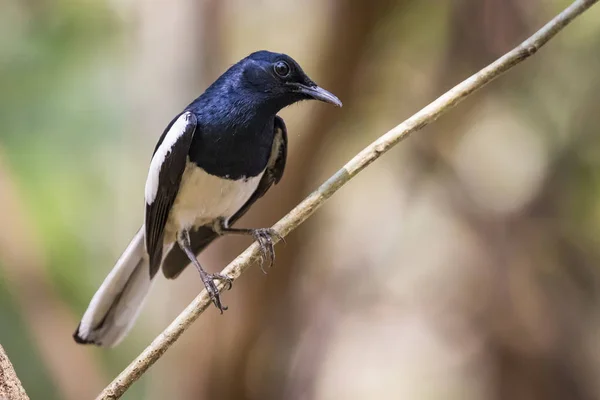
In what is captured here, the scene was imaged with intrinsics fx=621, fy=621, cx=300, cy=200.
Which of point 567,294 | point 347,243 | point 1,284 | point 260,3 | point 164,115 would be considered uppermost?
point 260,3

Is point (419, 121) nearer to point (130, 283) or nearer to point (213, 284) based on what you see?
point (213, 284)

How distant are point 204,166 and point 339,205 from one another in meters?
1.98

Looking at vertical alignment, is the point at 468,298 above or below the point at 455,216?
below

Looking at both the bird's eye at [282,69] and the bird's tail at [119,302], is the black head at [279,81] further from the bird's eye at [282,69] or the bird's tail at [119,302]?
the bird's tail at [119,302]

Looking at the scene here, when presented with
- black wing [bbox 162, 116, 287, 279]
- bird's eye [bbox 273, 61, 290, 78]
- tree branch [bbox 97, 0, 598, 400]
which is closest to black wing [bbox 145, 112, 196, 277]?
black wing [bbox 162, 116, 287, 279]

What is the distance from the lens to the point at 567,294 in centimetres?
320

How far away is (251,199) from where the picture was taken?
224 centimetres

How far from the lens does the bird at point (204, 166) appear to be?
74.9 inches

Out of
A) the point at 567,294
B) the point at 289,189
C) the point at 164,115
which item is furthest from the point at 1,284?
the point at 567,294

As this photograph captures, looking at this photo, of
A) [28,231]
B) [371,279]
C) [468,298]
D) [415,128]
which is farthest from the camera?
[371,279]

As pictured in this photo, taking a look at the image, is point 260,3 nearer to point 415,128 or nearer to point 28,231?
point 28,231

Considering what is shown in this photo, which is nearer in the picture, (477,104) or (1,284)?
(1,284)

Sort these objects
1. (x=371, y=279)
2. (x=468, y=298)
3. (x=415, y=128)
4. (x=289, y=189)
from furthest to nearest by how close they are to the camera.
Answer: (x=371, y=279)
(x=468, y=298)
(x=289, y=189)
(x=415, y=128)

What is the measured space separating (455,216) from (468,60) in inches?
33.5
